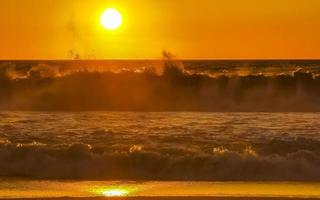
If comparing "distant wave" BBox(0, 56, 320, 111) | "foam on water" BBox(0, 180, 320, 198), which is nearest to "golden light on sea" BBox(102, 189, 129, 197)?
"foam on water" BBox(0, 180, 320, 198)

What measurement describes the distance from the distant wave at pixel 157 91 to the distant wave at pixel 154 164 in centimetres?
905

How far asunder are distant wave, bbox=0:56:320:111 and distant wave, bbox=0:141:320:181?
9.05 meters

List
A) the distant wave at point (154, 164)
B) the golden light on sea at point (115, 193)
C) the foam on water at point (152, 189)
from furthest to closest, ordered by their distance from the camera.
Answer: the distant wave at point (154, 164), the foam on water at point (152, 189), the golden light on sea at point (115, 193)

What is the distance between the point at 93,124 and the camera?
21.7 metres

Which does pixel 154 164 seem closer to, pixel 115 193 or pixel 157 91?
pixel 115 193

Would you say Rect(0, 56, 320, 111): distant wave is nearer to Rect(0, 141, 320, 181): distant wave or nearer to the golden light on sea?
Rect(0, 141, 320, 181): distant wave

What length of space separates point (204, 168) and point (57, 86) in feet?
44.0

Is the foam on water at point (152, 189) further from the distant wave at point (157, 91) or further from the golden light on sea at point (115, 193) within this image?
the distant wave at point (157, 91)

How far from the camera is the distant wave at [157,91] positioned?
26.3 m

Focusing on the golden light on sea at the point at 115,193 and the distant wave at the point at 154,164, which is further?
the distant wave at the point at 154,164

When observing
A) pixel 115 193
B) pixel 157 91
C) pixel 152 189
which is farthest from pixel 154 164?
pixel 157 91

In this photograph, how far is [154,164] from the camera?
16078mm

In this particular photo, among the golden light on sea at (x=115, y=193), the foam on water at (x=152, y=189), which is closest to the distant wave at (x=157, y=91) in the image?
the foam on water at (x=152, y=189)

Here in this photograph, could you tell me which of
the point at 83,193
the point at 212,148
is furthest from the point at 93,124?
the point at 83,193
